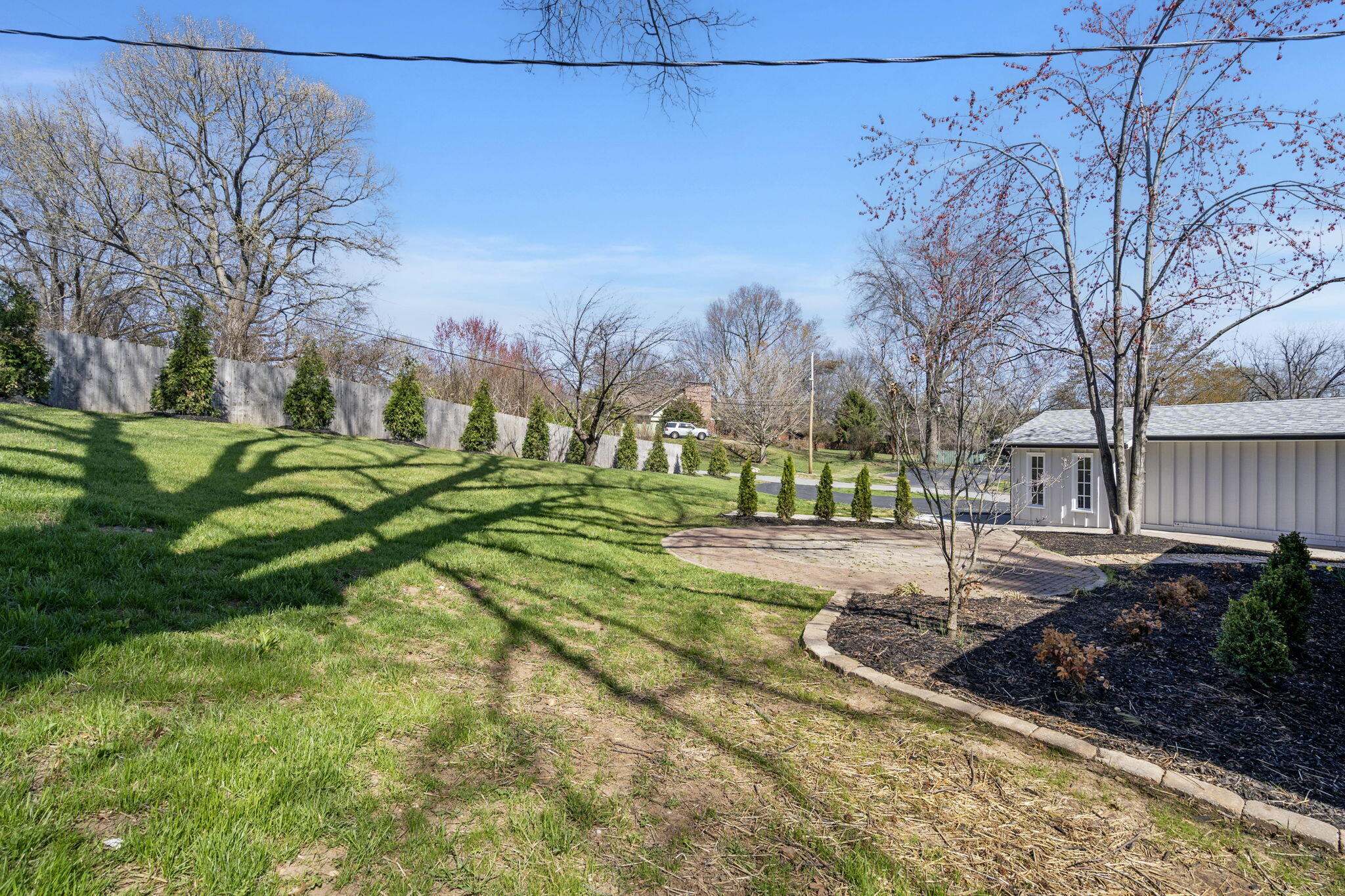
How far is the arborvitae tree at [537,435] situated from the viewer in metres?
19.3

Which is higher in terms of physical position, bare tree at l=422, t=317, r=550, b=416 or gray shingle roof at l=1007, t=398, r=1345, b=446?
bare tree at l=422, t=317, r=550, b=416

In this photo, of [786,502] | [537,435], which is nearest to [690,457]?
[537,435]

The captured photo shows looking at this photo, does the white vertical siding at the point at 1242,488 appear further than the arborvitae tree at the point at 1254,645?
Yes

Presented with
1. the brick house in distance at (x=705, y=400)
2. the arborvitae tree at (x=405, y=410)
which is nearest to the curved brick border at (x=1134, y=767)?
the arborvitae tree at (x=405, y=410)

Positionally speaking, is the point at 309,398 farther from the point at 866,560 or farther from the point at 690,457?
the point at 690,457

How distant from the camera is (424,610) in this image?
14.0ft

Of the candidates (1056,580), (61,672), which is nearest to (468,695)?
(61,672)

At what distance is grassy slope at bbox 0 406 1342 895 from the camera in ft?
6.31

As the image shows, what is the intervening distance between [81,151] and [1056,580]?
26883 millimetres

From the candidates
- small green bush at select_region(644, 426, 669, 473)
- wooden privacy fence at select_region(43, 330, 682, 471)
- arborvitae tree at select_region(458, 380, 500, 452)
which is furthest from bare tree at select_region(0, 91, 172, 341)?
small green bush at select_region(644, 426, 669, 473)

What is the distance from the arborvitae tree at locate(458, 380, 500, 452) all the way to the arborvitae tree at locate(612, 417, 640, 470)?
5216 millimetres

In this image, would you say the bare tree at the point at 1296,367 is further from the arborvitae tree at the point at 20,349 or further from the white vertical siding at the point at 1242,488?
the arborvitae tree at the point at 20,349

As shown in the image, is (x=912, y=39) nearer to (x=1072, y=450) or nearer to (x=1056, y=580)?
(x=1056, y=580)

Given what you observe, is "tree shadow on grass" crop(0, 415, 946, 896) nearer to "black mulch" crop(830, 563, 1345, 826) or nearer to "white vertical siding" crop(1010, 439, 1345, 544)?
"black mulch" crop(830, 563, 1345, 826)
